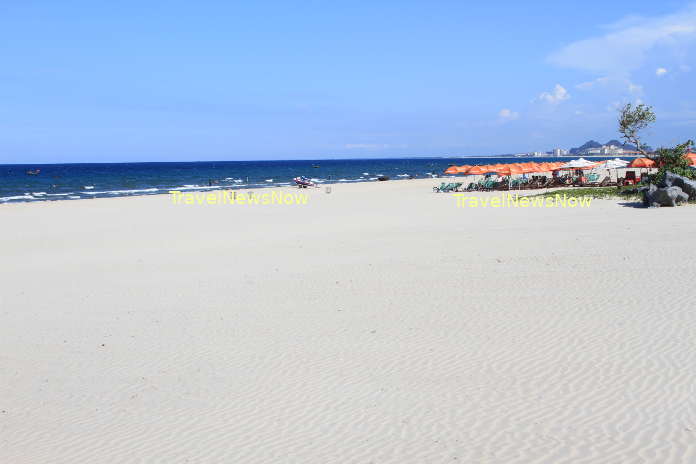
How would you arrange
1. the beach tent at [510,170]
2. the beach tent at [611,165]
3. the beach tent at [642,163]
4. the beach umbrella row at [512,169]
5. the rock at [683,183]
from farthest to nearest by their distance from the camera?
the beach umbrella row at [512,169] → the beach tent at [510,170] → the beach tent at [611,165] → the beach tent at [642,163] → the rock at [683,183]

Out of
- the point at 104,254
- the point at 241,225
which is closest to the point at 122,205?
the point at 241,225

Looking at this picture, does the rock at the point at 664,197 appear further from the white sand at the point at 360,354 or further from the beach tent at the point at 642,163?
the beach tent at the point at 642,163

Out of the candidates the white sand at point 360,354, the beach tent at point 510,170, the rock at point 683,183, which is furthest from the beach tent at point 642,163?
the white sand at point 360,354

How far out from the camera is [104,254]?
15031mm

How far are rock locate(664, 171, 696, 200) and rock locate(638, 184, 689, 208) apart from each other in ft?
1.14

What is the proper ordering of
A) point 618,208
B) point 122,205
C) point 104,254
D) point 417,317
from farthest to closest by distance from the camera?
point 122,205 < point 618,208 < point 104,254 < point 417,317

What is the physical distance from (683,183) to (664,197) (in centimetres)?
130

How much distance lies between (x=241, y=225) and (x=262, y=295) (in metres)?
11.5

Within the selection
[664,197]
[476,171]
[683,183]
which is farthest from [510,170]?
[664,197]

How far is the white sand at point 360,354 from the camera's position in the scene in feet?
16.0

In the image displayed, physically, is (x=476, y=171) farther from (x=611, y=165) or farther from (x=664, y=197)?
(x=664, y=197)

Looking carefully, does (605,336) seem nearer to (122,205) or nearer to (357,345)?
(357,345)

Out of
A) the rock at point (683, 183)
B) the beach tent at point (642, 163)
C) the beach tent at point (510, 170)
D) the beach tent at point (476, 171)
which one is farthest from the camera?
the beach tent at point (476, 171)

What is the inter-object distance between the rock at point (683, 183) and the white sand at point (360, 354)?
22.6 ft
